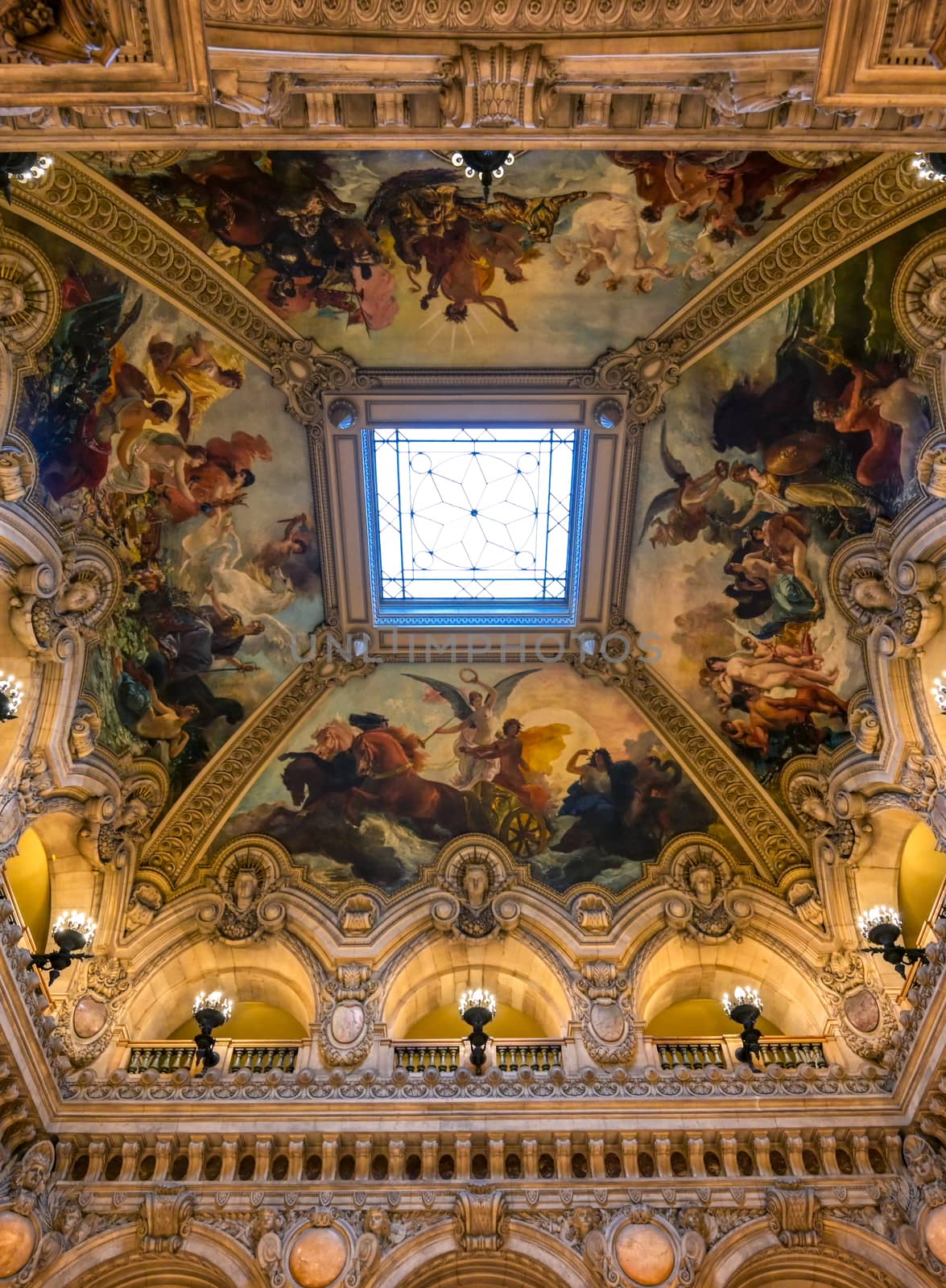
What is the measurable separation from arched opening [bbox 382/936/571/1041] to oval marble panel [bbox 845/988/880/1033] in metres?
3.56

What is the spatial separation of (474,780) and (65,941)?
19.4 ft

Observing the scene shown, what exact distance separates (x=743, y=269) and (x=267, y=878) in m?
9.81

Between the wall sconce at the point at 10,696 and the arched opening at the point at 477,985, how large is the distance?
5.88m

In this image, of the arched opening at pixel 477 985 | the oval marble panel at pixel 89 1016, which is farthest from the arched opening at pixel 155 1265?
the arched opening at pixel 477 985

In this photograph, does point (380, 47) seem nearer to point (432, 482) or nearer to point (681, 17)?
point (681, 17)

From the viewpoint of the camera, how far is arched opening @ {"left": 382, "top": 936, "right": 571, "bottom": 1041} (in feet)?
42.1

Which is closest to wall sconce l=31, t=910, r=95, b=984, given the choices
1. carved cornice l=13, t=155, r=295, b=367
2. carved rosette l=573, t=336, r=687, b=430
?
carved cornice l=13, t=155, r=295, b=367

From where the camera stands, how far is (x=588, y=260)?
36.3ft

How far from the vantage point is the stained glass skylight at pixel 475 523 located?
512 inches

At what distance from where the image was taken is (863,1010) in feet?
38.2

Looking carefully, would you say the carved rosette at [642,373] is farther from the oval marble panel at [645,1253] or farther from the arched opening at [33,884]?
the oval marble panel at [645,1253]

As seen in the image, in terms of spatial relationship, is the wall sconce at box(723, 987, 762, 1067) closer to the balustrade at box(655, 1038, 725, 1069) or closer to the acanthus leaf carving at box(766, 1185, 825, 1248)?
the balustrade at box(655, 1038, 725, 1069)

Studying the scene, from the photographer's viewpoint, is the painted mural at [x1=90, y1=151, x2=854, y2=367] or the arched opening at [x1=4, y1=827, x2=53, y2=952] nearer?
the painted mural at [x1=90, y1=151, x2=854, y2=367]

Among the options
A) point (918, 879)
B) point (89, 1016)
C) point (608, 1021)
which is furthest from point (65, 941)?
point (918, 879)
